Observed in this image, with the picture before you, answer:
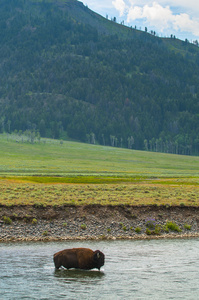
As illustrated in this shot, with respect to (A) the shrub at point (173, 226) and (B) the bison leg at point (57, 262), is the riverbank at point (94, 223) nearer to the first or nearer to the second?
(A) the shrub at point (173, 226)

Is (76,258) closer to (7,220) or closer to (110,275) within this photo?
(110,275)

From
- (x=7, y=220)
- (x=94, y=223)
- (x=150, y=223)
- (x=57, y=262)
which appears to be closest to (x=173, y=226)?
(x=150, y=223)

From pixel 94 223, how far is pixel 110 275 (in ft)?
54.2

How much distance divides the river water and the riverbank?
4610mm

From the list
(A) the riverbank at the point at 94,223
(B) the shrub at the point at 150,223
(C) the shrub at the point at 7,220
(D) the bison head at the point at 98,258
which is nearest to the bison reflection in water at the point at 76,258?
(D) the bison head at the point at 98,258

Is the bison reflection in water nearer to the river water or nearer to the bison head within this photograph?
the bison head

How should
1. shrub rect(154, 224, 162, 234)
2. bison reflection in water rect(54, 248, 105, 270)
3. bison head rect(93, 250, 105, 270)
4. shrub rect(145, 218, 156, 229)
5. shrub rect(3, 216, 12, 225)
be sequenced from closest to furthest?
bison head rect(93, 250, 105, 270) < bison reflection in water rect(54, 248, 105, 270) < shrub rect(3, 216, 12, 225) < shrub rect(154, 224, 162, 234) < shrub rect(145, 218, 156, 229)

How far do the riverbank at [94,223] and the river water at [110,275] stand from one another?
A: 4.61 metres

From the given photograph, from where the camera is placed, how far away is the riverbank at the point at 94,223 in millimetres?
37656

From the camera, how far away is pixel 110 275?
80.4ft

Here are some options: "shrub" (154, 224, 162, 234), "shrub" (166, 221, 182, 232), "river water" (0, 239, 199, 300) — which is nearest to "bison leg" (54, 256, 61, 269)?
"river water" (0, 239, 199, 300)

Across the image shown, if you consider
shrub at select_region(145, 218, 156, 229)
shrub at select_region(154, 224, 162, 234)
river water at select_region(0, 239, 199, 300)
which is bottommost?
river water at select_region(0, 239, 199, 300)

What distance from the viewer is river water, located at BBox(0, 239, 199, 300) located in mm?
21266

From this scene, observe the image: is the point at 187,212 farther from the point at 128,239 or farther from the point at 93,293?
the point at 93,293
